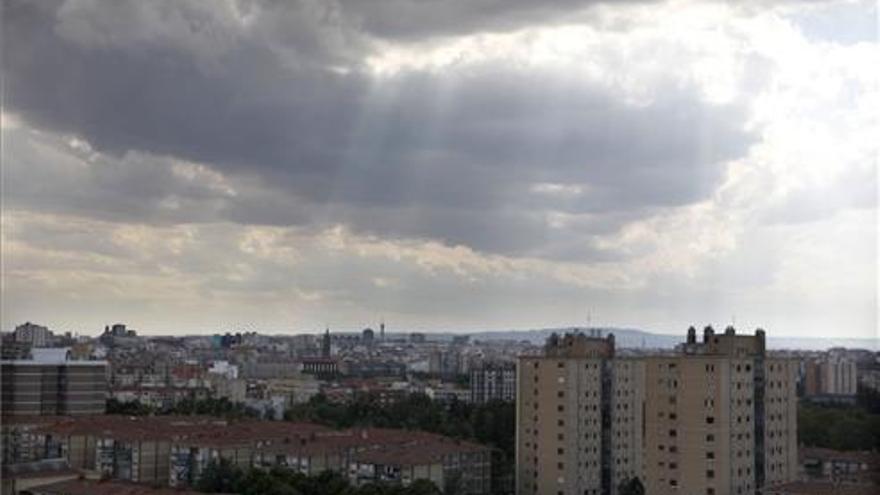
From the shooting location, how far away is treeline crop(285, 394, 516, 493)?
779 cm

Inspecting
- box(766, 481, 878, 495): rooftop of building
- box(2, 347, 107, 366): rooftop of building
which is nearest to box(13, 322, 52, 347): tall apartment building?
box(2, 347, 107, 366): rooftop of building

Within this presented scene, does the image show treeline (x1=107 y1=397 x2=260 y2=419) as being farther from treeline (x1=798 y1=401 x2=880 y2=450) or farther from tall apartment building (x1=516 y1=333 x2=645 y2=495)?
treeline (x1=798 y1=401 x2=880 y2=450)

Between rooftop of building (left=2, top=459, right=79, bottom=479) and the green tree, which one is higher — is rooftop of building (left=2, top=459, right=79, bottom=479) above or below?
above

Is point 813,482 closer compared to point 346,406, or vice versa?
point 813,482

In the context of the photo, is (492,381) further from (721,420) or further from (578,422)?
(721,420)

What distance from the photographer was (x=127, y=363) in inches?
608

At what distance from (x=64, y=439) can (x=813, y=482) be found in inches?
180

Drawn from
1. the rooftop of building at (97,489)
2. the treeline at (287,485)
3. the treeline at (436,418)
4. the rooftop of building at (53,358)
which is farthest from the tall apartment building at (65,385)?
the rooftop of building at (97,489)

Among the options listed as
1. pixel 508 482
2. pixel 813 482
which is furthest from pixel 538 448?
pixel 813 482

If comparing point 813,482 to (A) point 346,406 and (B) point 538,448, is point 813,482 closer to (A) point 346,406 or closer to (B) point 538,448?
(B) point 538,448

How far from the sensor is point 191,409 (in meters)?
10.6

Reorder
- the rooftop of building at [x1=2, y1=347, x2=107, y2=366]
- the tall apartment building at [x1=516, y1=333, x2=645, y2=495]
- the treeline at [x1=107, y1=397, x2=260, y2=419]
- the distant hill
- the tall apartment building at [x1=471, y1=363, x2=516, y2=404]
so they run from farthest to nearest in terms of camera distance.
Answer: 1. the tall apartment building at [x1=471, y1=363, x2=516, y2=404]
2. the treeline at [x1=107, y1=397, x2=260, y2=419]
3. the rooftop of building at [x1=2, y1=347, x2=107, y2=366]
4. the tall apartment building at [x1=516, y1=333, x2=645, y2=495]
5. the distant hill

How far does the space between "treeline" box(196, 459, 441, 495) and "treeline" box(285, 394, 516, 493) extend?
1.68m

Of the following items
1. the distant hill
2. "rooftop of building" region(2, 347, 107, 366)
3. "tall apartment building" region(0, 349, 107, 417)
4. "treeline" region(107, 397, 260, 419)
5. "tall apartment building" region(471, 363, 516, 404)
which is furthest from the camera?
"tall apartment building" region(471, 363, 516, 404)
